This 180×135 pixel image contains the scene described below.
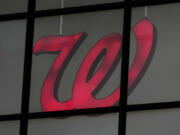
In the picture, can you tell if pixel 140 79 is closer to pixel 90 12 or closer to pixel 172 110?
pixel 172 110

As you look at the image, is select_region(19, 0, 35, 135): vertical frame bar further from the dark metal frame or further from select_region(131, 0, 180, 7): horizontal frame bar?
select_region(131, 0, 180, 7): horizontal frame bar

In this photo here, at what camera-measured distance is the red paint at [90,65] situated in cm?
1139

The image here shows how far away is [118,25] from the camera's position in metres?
11.7

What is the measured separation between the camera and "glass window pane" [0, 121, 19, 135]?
11617 mm

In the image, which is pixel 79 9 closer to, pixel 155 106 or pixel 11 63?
pixel 11 63

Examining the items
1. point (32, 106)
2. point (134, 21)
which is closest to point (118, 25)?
point (134, 21)

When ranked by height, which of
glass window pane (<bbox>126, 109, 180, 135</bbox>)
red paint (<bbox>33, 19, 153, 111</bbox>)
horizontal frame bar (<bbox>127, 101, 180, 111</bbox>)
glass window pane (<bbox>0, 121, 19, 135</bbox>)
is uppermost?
red paint (<bbox>33, 19, 153, 111</bbox>)

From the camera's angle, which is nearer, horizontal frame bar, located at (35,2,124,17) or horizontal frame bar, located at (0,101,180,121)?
horizontal frame bar, located at (0,101,180,121)

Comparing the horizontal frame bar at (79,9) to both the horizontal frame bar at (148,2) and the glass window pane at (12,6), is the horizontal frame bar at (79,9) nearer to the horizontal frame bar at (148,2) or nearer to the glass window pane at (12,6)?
the horizontal frame bar at (148,2)

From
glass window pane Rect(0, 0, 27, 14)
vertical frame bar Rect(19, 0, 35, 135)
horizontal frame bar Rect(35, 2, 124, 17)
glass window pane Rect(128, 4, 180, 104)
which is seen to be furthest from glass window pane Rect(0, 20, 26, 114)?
glass window pane Rect(128, 4, 180, 104)

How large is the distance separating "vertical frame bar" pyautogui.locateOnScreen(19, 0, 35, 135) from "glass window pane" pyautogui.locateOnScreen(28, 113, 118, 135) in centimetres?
11

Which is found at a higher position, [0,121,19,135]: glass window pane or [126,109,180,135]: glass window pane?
[126,109,180,135]: glass window pane

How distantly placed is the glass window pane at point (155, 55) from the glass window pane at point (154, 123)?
20 centimetres

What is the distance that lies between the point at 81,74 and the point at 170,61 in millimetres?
1375
